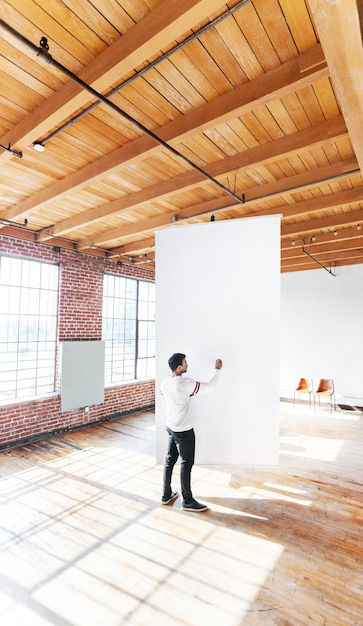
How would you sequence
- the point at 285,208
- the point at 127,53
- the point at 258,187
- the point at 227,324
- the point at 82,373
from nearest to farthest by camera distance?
the point at 127,53
the point at 227,324
the point at 258,187
the point at 285,208
the point at 82,373

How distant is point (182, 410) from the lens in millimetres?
3562

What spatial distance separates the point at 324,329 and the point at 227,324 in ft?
20.8

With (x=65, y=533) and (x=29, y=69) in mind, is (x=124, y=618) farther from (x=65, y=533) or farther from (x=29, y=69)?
(x=29, y=69)

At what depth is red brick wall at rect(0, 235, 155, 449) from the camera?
227 inches

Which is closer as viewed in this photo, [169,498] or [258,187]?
[169,498]

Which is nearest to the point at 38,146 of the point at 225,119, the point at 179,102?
the point at 179,102

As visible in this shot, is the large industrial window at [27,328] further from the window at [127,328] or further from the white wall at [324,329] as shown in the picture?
the white wall at [324,329]

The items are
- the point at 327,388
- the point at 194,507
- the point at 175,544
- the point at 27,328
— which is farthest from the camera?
the point at 327,388

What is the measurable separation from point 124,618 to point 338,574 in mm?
1727

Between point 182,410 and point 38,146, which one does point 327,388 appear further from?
point 38,146

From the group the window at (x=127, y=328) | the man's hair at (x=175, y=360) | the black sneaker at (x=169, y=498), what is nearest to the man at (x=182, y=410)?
the man's hair at (x=175, y=360)

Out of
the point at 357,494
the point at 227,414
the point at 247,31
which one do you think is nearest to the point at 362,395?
the point at 357,494

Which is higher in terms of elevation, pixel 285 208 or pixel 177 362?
pixel 285 208

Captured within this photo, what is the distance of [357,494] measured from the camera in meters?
4.12
